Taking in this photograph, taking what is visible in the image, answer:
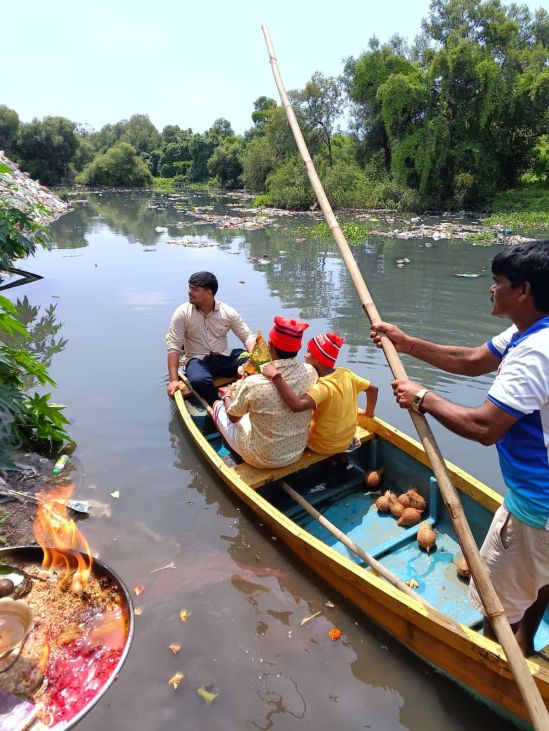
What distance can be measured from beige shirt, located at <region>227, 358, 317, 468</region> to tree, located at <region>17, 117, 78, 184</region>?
58.4 metres

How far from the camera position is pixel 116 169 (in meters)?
56.6

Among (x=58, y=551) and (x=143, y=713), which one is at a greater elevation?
(x=58, y=551)

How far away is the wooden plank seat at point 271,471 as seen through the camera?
3.86m

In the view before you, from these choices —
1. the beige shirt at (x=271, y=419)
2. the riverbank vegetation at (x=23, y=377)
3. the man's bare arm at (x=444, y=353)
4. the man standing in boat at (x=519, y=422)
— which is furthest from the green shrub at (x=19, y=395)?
the man standing in boat at (x=519, y=422)

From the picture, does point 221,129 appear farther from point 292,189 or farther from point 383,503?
point 383,503

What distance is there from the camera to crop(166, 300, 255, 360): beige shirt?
553 cm

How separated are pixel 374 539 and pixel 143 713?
1.87 m

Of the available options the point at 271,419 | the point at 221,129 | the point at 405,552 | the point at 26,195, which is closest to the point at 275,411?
the point at 271,419

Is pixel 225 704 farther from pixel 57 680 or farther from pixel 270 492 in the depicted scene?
pixel 270 492

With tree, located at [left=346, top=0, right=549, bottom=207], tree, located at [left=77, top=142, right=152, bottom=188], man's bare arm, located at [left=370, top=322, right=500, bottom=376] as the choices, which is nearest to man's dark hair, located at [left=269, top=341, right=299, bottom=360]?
man's bare arm, located at [left=370, top=322, right=500, bottom=376]

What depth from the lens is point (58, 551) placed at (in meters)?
3.51

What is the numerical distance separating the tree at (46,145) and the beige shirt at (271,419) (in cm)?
5838

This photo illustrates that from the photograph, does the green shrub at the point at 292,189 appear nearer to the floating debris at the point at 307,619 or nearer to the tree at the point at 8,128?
the floating debris at the point at 307,619

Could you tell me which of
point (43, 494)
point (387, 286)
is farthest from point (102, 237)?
point (43, 494)
